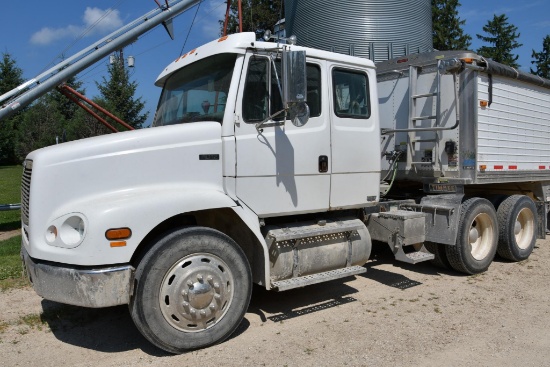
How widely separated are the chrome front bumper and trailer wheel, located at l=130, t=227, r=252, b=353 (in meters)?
0.12

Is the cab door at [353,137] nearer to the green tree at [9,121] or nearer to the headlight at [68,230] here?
the headlight at [68,230]

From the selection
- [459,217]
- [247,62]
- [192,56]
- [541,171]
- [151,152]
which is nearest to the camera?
[151,152]

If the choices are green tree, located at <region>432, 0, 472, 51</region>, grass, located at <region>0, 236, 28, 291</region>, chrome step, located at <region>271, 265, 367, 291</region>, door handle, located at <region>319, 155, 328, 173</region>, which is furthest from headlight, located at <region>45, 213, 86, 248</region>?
green tree, located at <region>432, 0, 472, 51</region>

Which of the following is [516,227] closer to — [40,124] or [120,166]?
[120,166]

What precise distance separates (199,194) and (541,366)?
10.6 ft

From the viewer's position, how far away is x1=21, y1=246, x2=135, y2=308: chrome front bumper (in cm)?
384

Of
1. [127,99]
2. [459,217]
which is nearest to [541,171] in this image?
[459,217]

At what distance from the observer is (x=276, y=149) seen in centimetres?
485

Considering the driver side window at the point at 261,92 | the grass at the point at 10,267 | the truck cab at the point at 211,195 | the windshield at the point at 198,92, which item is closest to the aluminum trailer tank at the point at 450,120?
the truck cab at the point at 211,195

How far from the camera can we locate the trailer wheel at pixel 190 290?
400 centimetres

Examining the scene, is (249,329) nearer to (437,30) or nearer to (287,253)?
(287,253)

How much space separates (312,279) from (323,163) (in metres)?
1.24

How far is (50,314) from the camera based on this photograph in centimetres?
531

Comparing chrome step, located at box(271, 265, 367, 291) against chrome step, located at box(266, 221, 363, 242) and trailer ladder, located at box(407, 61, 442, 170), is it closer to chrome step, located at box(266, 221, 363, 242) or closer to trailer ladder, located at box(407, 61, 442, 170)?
chrome step, located at box(266, 221, 363, 242)
